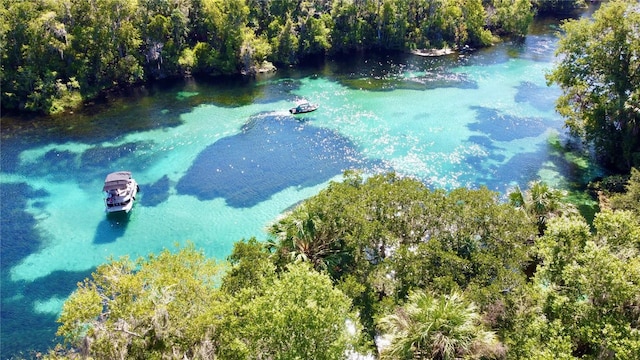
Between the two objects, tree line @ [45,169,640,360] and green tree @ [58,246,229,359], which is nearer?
tree line @ [45,169,640,360]

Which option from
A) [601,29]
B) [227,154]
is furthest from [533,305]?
[227,154]

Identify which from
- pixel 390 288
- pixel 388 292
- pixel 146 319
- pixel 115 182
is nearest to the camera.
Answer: pixel 146 319

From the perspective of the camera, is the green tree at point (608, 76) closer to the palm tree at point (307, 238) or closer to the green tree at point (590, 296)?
the green tree at point (590, 296)

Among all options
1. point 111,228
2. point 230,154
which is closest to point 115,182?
point 111,228

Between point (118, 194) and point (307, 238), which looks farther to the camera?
point (118, 194)

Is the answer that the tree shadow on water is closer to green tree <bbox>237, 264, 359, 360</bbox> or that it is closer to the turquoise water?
the turquoise water

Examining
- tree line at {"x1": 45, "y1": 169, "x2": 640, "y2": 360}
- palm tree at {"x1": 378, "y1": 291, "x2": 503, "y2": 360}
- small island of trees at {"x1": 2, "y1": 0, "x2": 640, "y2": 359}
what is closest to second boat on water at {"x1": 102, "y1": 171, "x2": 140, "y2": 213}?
small island of trees at {"x1": 2, "y1": 0, "x2": 640, "y2": 359}

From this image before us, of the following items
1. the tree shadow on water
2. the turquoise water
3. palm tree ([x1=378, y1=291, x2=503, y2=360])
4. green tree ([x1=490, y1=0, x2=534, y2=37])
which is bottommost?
the tree shadow on water

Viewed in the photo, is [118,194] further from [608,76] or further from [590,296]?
[608,76]
